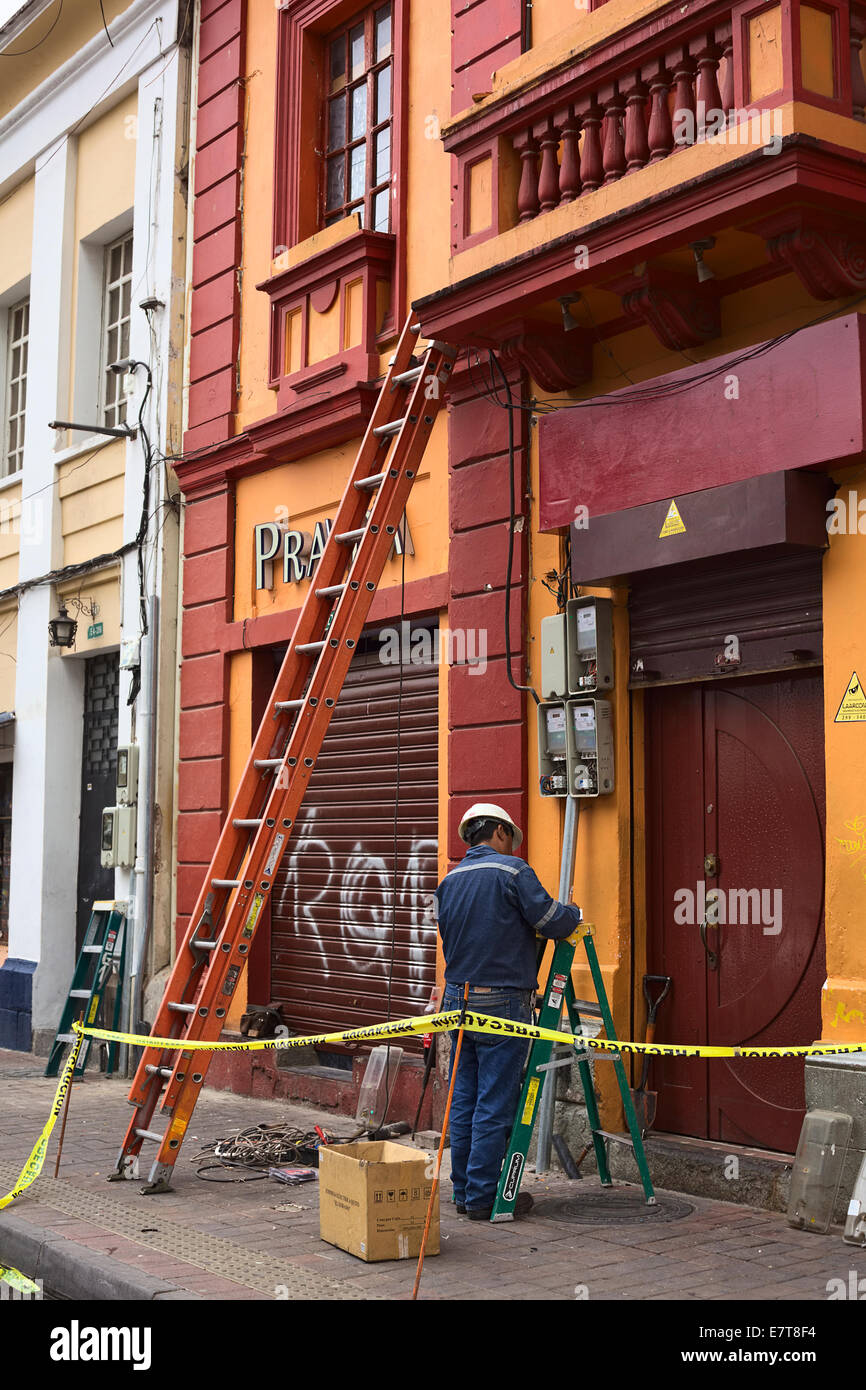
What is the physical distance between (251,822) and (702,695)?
8.36 ft

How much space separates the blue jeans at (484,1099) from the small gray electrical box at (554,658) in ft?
6.28

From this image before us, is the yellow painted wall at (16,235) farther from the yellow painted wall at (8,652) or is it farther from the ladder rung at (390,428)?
the ladder rung at (390,428)

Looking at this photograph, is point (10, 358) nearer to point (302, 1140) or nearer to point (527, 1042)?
point (302, 1140)

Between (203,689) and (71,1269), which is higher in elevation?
(203,689)

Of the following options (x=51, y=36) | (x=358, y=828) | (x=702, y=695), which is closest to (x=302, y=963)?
(x=358, y=828)

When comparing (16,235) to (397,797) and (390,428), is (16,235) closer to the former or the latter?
(390,428)

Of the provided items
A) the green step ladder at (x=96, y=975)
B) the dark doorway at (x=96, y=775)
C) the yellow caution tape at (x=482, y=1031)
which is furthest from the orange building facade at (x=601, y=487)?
the dark doorway at (x=96, y=775)

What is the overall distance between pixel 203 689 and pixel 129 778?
3.34 ft

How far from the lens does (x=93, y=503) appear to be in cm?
1339

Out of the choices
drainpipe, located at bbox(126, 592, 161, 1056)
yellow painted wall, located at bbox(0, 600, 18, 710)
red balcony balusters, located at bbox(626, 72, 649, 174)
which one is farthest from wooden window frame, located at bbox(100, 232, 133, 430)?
red balcony balusters, located at bbox(626, 72, 649, 174)

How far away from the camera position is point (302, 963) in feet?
34.9

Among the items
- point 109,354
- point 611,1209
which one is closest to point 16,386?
point 109,354

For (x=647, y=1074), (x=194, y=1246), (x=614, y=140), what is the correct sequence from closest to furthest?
1. (x=194, y=1246)
2. (x=614, y=140)
3. (x=647, y=1074)

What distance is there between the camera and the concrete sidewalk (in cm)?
550
